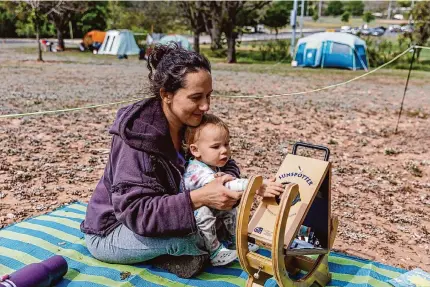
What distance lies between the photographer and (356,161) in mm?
6656

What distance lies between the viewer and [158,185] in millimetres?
2619

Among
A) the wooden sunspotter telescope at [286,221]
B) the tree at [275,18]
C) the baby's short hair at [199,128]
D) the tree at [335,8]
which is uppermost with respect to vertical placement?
the tree at [335,8]

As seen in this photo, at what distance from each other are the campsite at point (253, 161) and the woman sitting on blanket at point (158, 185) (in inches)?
6.4

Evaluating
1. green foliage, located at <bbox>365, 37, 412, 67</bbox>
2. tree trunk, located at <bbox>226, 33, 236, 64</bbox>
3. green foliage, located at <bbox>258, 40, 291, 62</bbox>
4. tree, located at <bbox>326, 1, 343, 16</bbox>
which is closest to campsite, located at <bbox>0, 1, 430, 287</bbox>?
green foliage, located at <bbox>365, 37, 412, 67</bbox>

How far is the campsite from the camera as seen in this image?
321cm

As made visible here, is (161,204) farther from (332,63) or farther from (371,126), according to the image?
(332,63)

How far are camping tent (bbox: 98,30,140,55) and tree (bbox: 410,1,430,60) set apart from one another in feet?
→ 58.4

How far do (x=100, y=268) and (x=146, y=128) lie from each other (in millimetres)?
1044

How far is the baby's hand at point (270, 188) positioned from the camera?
2488 millimetres

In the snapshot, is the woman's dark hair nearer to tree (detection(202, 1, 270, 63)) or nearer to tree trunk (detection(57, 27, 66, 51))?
tree (detection(202, 1, 270, 63))

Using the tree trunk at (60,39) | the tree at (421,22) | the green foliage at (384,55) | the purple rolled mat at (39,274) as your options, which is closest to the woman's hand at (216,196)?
the purple rolled mat at (39,274)

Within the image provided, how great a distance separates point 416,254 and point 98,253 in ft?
8.70

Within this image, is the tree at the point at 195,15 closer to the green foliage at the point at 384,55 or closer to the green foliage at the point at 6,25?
the green foliage at the point at 384,55

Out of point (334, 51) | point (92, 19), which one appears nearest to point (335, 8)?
point (92, 19)
